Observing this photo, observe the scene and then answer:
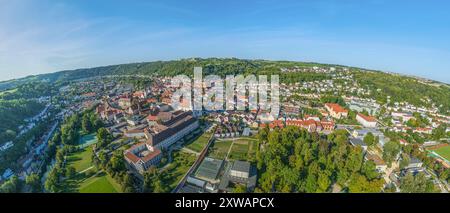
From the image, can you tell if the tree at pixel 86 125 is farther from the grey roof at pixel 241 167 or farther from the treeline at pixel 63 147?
the grey roof at pixel 241 167

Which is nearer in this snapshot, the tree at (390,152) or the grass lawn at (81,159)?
the grass lawn at (81,159)

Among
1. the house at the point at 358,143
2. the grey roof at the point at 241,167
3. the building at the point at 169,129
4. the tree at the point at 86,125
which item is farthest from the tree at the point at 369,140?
the tree at the point at 86,125

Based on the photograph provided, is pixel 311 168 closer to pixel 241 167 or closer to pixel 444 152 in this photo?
pixel 241 167

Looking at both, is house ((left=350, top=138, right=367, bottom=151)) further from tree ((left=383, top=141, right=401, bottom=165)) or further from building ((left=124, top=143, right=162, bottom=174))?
building ((left=124, top=143, right=162, bottom=174))

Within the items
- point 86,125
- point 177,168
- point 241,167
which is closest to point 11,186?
point 86,125

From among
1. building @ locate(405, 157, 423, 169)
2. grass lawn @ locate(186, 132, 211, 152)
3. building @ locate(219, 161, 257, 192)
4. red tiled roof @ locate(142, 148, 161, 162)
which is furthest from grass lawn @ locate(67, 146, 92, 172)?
building @ locate(405, 157, 423, 169)
